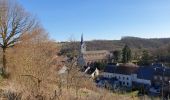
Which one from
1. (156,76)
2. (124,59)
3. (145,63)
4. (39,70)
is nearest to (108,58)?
(124,59)

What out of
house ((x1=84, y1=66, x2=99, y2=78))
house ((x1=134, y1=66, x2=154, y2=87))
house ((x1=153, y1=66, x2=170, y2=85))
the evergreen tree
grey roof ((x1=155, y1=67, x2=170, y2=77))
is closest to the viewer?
house ((x1=153, y1=66, x2=170, y2=85))

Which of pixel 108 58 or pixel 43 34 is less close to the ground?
pixel 43 34

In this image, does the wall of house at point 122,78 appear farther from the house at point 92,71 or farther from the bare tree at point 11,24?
the bare tree at point 11,24

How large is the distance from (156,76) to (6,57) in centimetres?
2266

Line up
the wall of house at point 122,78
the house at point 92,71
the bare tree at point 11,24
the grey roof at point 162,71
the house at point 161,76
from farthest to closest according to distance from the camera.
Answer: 1. the house at point 92,71
2. the wall of house at point 122,78
3. the grey roof at point 162,71
4. the house at point 161,76
5. the bare tree at point 11,24

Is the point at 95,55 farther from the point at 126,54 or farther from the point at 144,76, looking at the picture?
the point at 144,76

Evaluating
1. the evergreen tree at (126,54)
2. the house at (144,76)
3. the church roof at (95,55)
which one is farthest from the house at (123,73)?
the church roof at (95,55)

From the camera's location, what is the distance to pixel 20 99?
20.9ft

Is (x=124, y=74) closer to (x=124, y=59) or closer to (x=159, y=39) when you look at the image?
(x=124, y=59)

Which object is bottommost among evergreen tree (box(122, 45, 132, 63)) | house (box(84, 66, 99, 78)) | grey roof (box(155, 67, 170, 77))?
house (box(84, 66, 99, 78))

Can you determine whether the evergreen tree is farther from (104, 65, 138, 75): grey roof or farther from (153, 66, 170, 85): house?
(153, 66, 170, 85): house

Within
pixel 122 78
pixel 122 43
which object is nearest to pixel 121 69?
pixel 122 78

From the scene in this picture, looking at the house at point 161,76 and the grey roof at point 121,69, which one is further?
the grey roof at point 121,69

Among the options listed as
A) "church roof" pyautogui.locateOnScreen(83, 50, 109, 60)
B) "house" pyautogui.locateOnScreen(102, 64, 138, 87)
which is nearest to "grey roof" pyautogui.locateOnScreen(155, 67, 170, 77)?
"house" pyautogui.locateOnScreen(102, 64, 138, 87)
